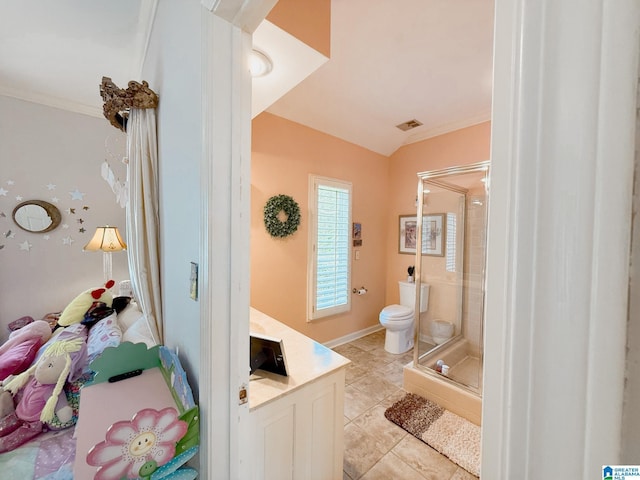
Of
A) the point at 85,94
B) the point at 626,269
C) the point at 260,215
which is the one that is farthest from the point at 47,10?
the point at 626,269

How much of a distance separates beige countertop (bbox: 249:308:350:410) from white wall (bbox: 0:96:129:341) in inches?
98.5

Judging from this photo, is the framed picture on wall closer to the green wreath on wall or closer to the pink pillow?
the green wreath on wall

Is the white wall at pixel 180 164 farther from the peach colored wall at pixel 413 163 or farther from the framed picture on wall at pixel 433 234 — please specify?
the peach colored wall at pixel 413 163

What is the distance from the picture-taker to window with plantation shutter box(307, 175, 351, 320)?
291cm

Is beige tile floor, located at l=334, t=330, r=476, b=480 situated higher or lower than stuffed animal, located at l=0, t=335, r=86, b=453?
lower

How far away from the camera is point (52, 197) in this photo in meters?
2.58

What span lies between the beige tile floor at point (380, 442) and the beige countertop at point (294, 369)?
2.71 ft

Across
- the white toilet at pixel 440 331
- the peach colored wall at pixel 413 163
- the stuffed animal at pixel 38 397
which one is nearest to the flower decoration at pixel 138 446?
the stuffed animal at pixel 38 397

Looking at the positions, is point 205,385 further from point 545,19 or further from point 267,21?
point 267,21

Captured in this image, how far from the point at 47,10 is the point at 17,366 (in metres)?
2.20

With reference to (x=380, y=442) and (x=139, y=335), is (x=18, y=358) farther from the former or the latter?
(x=380, y=442)

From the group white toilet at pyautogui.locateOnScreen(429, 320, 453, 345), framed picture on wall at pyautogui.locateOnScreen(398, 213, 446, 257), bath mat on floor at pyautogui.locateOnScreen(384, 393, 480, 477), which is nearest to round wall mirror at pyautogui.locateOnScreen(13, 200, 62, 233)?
bath mat on floor at pyautogui.locateOnScreen(384, 393, 480, 477)

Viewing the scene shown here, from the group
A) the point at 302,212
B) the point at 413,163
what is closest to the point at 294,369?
the point at 302,212

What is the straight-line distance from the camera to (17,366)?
1492mm
